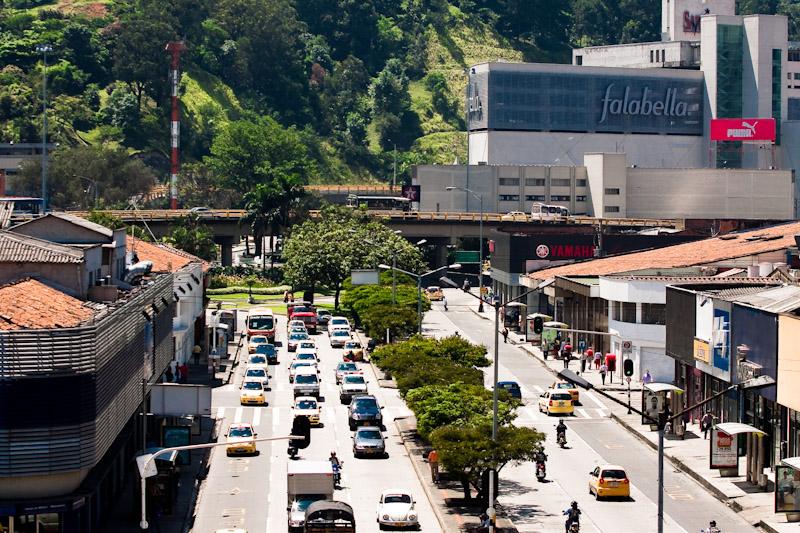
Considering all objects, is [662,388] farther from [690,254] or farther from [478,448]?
[690,254]

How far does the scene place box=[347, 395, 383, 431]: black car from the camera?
8431 cm

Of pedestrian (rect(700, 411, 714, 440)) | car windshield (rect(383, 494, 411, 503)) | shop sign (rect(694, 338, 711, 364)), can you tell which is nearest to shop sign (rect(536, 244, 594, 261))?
shop sign (rect(694, 338, 711, 364))

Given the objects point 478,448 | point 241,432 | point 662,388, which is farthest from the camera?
point 662,388

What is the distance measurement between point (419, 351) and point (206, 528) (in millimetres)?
30085

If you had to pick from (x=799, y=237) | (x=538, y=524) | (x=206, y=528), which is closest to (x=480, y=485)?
(x=538, y=524)

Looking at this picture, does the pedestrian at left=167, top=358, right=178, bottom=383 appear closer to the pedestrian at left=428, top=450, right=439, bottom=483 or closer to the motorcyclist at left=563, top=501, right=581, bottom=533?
the pedestrian at left=428, top=450, right=439, bottom=483

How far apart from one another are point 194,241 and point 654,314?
77.8 m

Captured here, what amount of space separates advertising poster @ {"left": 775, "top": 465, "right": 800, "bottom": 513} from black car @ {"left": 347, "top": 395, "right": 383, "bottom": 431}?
27429 mm

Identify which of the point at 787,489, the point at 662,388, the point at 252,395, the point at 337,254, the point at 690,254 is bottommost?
the point at 252,395

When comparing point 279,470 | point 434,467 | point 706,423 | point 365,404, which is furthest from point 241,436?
point 706,423

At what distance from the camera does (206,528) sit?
60906 mm

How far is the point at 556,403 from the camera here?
89.6m

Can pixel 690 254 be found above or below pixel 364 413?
above

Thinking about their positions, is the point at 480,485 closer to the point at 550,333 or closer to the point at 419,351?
the point at 419,351
